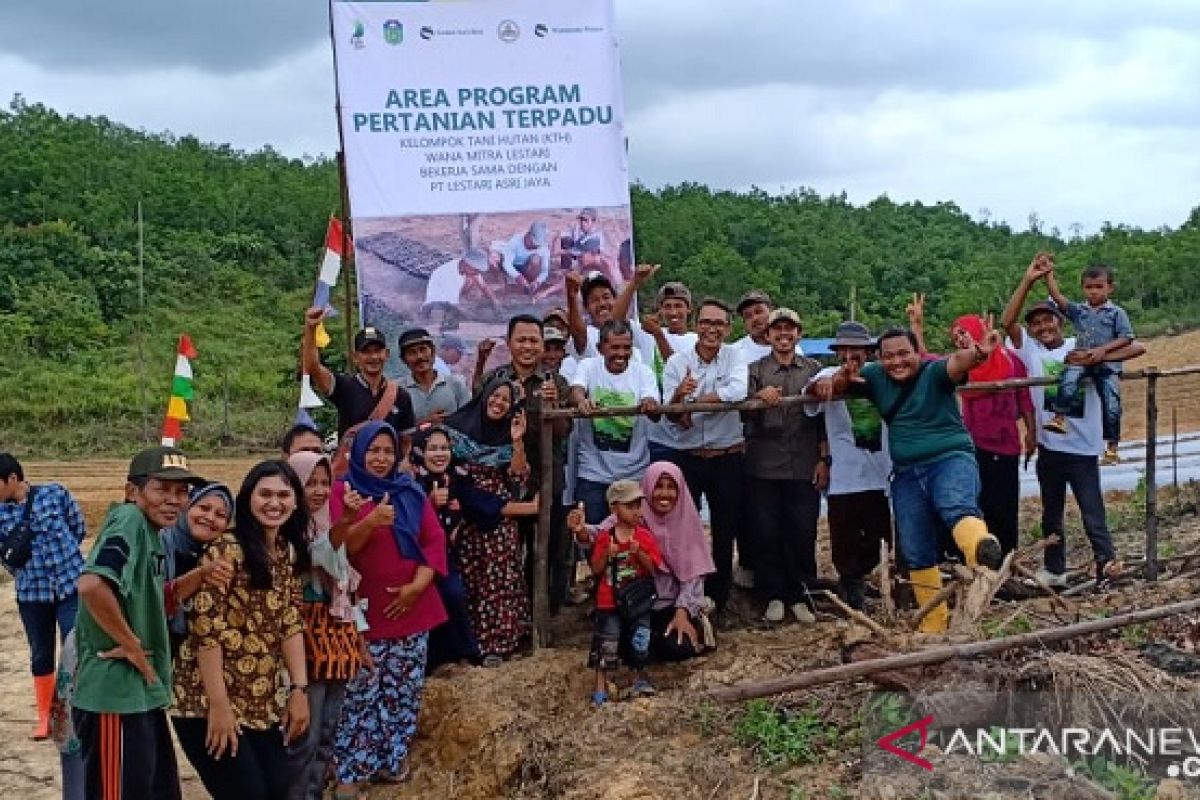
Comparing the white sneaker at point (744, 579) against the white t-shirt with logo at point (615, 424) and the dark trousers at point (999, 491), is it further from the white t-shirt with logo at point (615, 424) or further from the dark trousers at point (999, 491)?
the dark trousers at point (999, 491)

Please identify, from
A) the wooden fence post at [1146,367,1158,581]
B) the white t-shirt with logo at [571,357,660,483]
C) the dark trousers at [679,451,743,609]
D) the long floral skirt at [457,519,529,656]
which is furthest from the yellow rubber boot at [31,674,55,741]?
the wooden fence post at [1146,367,1158,581]

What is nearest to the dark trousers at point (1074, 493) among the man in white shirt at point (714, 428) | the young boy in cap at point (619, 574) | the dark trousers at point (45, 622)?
the man in white shirt at point (714, 428)

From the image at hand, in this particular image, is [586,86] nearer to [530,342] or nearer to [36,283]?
[530,342]

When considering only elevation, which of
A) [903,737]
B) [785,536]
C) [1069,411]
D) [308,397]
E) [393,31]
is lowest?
[903,737]

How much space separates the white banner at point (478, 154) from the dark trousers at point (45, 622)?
7.33ft

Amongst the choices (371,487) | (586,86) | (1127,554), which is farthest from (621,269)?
(1127,554)

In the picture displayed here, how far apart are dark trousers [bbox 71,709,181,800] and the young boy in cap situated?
180 cm

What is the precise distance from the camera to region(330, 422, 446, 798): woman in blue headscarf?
4477 millimetres

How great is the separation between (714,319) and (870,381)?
756 mm

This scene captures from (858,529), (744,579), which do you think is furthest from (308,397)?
(858,529)

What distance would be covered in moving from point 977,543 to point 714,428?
1.35 metres

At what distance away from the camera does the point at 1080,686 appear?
12.4 feet

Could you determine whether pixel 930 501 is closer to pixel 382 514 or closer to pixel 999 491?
pixel 999 491

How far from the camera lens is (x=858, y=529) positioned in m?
5.66
